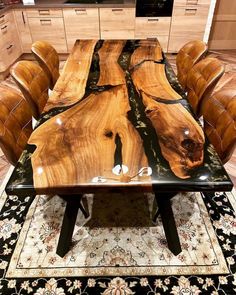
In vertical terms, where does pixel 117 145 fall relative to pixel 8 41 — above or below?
above

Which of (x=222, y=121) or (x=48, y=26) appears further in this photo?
(x=48, y=26)

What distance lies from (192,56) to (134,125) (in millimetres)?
Answer: 1045

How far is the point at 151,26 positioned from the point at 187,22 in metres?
0.54

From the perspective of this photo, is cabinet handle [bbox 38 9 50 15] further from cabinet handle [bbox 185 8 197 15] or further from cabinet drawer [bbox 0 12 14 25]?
cabinet handle [bbox 185 8 197 15]

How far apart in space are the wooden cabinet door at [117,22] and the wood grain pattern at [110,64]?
1698 mm

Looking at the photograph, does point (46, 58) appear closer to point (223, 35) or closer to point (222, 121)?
point (222, 121)

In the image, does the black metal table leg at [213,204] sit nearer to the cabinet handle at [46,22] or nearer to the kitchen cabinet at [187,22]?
the kitchen cabinet at [187,22]

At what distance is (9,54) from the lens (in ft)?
11.4

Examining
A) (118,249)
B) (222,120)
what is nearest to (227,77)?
(222,120)

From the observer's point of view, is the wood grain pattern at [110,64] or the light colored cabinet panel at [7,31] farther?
the light colored cabinet panel at [7,31]

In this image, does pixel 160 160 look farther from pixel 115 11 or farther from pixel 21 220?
pixel 115 11

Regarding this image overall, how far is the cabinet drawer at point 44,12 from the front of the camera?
347cm

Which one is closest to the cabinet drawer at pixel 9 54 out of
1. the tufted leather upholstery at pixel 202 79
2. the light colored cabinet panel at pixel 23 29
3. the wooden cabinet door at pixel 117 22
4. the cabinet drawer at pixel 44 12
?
the light colored cabinet panel at pixel 23 29

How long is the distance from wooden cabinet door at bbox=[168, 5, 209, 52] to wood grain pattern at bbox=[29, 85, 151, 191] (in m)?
2.93
